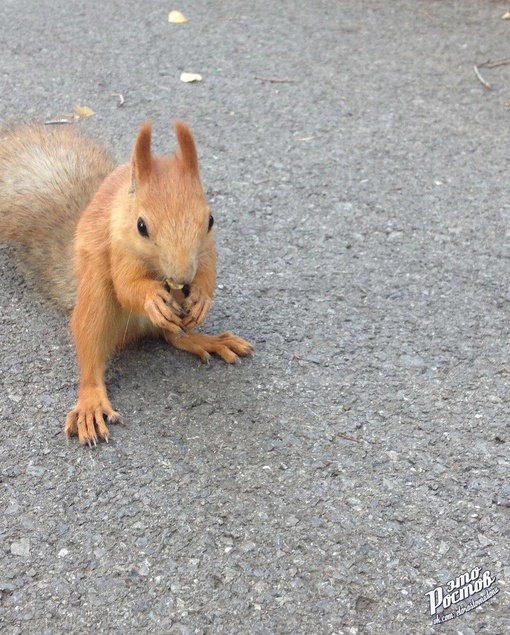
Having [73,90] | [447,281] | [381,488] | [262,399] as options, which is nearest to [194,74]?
[73,90]

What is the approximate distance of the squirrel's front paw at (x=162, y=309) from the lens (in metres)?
2.20

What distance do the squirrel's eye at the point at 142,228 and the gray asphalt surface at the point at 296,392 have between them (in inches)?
20.0

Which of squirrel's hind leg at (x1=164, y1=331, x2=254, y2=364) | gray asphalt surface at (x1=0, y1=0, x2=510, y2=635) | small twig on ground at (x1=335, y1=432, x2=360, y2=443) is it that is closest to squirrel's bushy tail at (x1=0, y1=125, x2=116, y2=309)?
gray asphalt surface at (x1=0, y1=0, x2=510, y2=635)

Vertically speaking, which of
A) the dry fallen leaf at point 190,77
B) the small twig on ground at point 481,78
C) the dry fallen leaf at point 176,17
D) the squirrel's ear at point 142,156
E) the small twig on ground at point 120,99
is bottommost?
the small twig on ground at point 120,99

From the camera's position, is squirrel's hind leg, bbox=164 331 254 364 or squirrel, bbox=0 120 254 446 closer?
squirrel, bbox=0 120 254 446

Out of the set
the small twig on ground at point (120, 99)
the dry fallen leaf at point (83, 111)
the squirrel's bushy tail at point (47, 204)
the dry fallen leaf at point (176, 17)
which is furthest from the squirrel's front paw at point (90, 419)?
the dry fallen leaf at point (176, 17)

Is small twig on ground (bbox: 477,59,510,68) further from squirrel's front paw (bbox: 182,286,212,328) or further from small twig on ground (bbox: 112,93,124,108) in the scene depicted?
squirrel's front paw (bbox: 182,286,212,328)

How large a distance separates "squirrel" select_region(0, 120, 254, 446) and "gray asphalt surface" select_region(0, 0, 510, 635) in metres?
0.09

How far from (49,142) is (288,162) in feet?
3.74

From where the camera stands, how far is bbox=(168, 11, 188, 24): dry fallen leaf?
16.4 ft

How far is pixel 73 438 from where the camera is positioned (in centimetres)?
225

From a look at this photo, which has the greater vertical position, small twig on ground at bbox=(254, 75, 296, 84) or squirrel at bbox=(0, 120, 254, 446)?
squirrel at bbox=(0, 120, 254, 446)

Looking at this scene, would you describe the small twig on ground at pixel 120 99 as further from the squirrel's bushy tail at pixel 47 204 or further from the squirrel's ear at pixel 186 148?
the squirrel's ear at pixel 186 148

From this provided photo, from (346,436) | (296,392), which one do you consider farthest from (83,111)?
(346,436)
